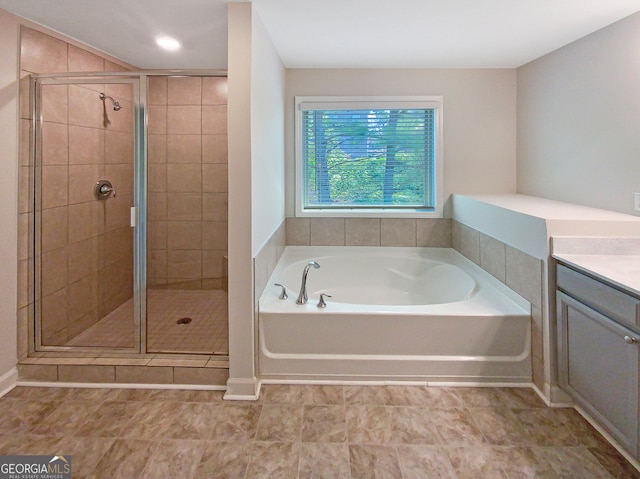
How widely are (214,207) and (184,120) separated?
687 millimetres

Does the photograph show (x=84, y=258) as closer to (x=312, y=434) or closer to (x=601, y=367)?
(x=312, y=434)

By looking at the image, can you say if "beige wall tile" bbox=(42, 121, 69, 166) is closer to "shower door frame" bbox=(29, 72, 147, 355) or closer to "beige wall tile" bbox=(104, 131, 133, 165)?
"shower door frame" bbox=(29, 72, 147, 355)

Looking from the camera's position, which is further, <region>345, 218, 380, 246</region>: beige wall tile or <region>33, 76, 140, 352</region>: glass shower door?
<region>345, 218, 380, 246</region>: beige wall tile

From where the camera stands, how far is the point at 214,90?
2.81 meters

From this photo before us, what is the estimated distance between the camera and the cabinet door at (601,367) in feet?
5.20

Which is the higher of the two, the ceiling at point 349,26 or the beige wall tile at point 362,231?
the ceiling at point 349,26

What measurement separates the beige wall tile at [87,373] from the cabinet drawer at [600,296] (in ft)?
8.38

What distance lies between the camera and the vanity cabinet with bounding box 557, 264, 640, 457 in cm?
158

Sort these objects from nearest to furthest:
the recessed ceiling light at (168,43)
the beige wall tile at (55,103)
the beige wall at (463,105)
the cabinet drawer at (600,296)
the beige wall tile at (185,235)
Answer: the cabinet drawer at (600,296) < the beige wall tile at (55,103) < the recessed ceiling light at (168,43) < the beige wall tile at (185,235) < the beige wall at (463,105)

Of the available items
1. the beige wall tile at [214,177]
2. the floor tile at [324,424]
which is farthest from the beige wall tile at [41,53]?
the floor tile at [324,424]

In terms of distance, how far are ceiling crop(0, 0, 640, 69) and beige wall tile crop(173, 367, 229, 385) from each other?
206 centimetres

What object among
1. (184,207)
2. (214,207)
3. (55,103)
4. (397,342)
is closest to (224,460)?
(397,342)

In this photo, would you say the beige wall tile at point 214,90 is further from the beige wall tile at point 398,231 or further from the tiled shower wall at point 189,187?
the beige wall tile at point 398,231

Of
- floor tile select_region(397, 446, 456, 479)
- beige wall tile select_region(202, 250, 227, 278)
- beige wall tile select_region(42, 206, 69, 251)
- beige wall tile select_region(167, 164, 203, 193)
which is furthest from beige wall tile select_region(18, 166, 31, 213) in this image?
floor tile select_region(397, 446, 456, 479)
